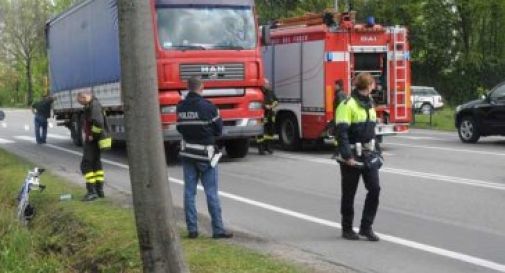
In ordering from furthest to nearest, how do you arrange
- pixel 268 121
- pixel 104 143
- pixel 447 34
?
1. pixel 447 34
2. pixel 268 121
3. pixel 104 143

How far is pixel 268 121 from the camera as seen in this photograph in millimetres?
16953

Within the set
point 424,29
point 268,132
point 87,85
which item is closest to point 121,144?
point 87,85

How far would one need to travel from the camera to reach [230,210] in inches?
396

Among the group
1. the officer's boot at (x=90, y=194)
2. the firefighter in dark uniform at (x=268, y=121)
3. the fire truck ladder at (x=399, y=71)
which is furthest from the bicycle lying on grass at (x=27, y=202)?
the fire truck ladder at (x=399, y=71)

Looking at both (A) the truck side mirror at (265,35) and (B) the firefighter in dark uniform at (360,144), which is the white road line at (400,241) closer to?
(B) the firefighter in dark uniform at (360,144)

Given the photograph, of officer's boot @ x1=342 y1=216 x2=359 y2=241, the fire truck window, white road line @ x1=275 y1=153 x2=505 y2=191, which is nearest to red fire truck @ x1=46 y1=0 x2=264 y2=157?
white road line @ x1=275 y1=153 x2=505 y2=191

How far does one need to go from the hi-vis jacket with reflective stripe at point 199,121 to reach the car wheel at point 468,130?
12.6m

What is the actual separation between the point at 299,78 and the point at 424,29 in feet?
97.5

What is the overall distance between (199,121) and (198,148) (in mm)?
279

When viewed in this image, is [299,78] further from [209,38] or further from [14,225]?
[14,225]

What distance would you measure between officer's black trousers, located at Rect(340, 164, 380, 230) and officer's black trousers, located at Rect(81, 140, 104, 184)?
Answer: 4.31m

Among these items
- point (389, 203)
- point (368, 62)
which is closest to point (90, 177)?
point (389, 203)

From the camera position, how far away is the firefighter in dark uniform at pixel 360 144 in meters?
7.80

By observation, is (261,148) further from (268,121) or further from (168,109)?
(168,109)
